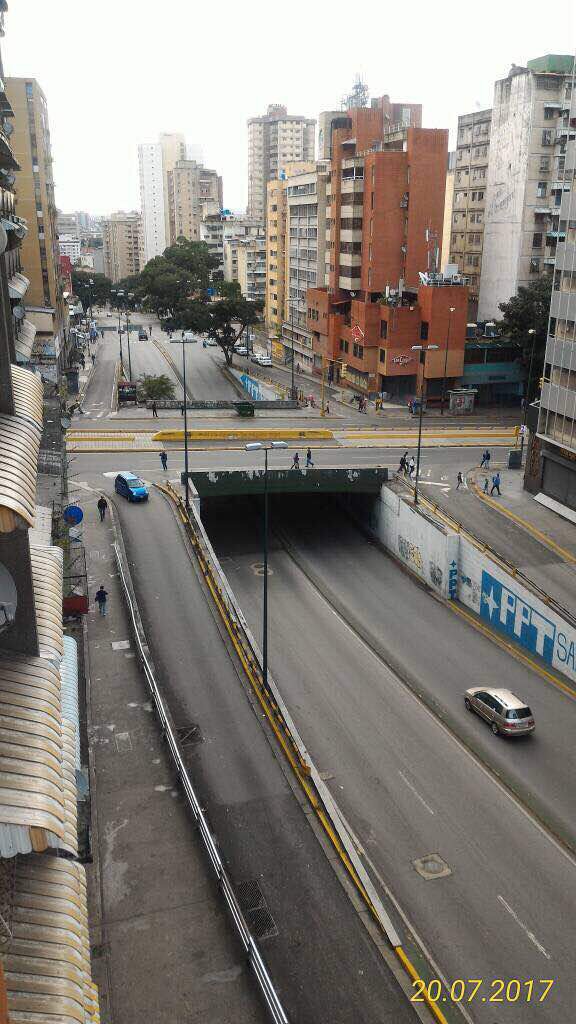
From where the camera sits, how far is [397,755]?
28.6 meters

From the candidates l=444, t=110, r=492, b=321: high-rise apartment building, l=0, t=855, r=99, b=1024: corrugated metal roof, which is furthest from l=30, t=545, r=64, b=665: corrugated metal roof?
l=444, t=110, r=492, b=321: high-rise apartment building

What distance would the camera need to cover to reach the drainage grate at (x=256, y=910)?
58.4 ft

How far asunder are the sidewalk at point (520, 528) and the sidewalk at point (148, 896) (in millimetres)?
21712

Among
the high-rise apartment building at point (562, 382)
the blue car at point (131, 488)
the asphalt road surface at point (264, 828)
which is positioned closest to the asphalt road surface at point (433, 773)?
the asphalt road surface at point (264, 828)

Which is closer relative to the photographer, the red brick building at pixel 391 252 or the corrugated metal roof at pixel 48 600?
the corrugated metal roof at pixel 48 600

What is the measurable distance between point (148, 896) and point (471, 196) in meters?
91.8

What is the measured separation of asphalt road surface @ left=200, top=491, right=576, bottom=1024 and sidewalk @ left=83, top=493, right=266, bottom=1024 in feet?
20.1

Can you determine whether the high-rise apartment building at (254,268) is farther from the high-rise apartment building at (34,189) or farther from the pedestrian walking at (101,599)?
the pedestrian walking at (101,599)

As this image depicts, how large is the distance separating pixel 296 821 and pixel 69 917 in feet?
43.6

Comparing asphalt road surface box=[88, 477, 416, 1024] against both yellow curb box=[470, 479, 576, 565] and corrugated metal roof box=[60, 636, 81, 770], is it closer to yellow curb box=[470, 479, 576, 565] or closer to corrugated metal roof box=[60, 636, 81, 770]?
corrugated metal roof box=[60, 636, 81, 770]

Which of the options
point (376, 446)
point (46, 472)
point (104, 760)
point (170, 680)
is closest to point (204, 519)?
point (376, 446)

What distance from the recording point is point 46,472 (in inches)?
1368

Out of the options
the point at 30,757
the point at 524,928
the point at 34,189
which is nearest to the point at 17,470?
the point at 30,757

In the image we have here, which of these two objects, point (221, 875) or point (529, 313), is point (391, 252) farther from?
point (221, 875)
